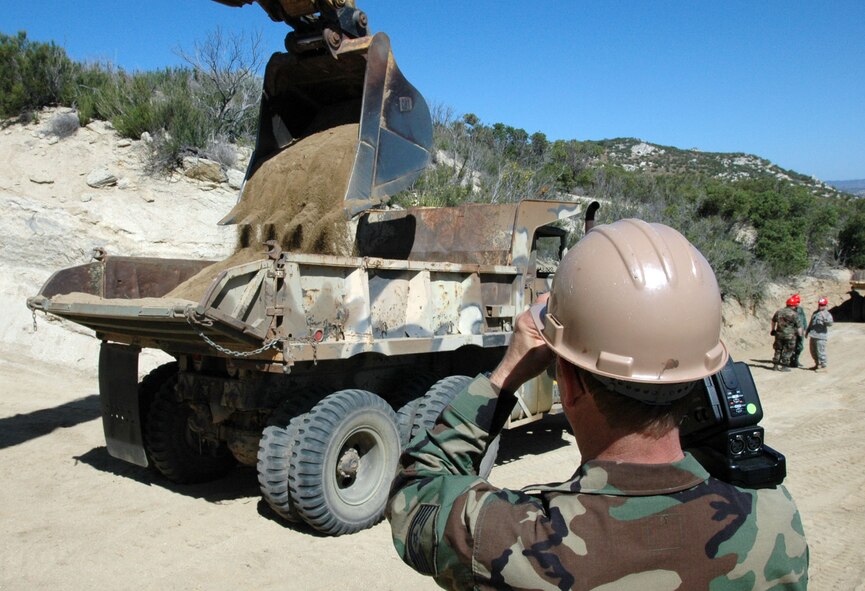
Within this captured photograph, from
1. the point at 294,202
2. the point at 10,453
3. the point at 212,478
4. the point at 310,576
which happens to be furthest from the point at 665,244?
the point at 10,453

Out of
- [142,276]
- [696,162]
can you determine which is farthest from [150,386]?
[696,162]

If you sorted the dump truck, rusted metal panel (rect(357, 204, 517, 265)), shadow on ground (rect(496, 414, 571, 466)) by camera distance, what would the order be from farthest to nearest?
1. shadow on ground (rect(496, 414, 571, 466))
2. rusted metal panel (rect(357, 204, 517, 265))
3. the dump truck

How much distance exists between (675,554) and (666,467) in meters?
0.15

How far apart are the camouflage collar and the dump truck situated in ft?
9.87

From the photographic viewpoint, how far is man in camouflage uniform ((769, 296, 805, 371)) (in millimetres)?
13055

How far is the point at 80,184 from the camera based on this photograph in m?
12.4

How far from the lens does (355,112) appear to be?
6.30 meters

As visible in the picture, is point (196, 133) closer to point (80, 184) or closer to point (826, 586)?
point (80, 184)

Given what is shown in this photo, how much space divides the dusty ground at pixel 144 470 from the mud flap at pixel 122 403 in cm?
40

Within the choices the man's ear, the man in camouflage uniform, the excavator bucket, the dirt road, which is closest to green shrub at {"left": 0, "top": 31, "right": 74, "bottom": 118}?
the dirt road

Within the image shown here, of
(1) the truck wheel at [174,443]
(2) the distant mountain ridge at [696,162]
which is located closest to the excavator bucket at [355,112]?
(1) the truck wheel at [174,443]

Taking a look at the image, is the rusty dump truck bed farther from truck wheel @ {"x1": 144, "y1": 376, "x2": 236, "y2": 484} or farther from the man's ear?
the man's ear

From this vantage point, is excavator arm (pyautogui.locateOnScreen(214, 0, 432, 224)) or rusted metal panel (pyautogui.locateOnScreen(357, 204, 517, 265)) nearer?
excavator arm (pyautogui.locateOnScreen(214, 0, 432, 224))

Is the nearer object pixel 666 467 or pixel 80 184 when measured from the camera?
pixel 666 467
